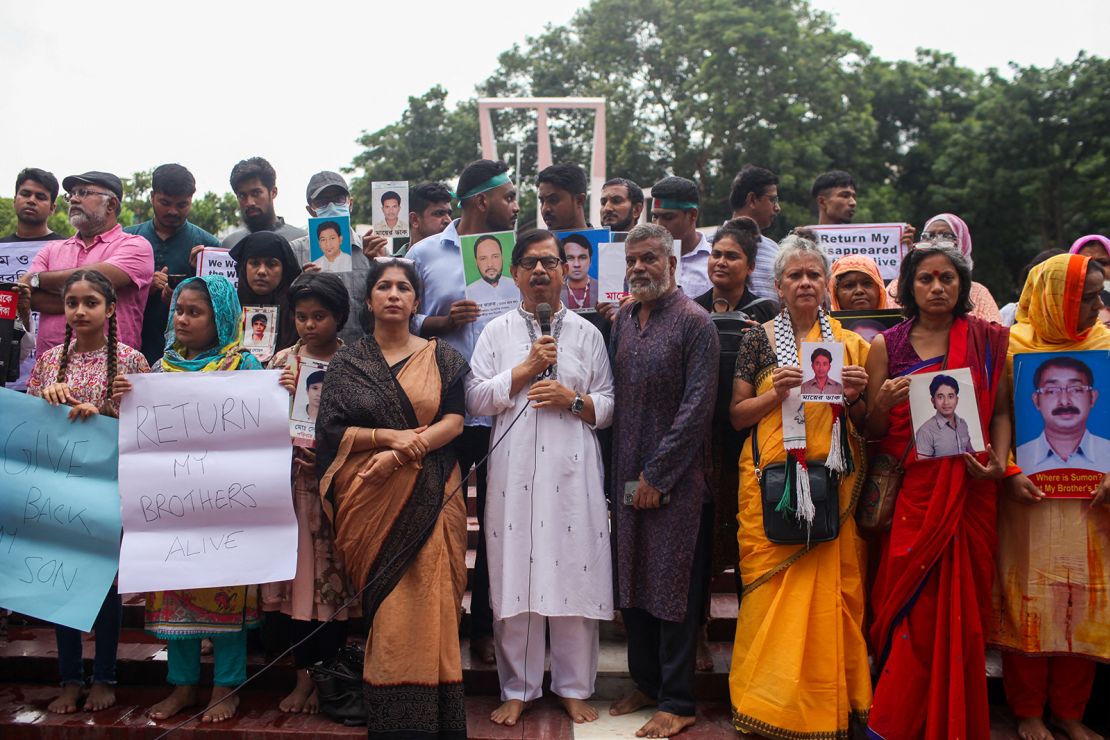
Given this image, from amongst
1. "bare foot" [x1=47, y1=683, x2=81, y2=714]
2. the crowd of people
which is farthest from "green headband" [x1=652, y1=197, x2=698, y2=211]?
"bare foot" [x1=47, y1=683, x2=81, y2=714]

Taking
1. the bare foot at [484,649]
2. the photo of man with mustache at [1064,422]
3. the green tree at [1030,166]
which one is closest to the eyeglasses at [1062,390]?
the photo of man with mustache at [1064,422]

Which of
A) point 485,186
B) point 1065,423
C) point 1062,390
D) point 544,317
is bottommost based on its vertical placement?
point 1065,423

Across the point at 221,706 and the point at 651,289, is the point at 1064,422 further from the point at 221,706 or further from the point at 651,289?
the point at 221,706

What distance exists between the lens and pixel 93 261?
4.82 metres

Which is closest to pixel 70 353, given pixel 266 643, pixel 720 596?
pixel 266 643

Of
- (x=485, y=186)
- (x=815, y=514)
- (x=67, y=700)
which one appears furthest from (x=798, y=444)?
(x=67, y=700)

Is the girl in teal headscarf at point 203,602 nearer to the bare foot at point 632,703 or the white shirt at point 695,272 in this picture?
the bare foot at point 632,703

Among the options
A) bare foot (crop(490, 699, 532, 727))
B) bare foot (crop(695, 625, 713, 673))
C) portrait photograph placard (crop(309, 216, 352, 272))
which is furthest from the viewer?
portrait photograph placard (crop(309, 216, 352, 272))

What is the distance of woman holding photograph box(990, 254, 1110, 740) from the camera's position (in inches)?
143

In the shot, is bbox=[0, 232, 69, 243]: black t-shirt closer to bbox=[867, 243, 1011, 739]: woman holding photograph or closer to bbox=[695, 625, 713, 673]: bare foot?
bbox=[695, 625, 713, 673]: bare foot

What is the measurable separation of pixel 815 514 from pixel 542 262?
5.35ft

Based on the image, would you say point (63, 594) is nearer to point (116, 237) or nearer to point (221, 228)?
point (116, 237)

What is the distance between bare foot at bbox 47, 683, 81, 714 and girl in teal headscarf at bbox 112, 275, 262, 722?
1.33ft

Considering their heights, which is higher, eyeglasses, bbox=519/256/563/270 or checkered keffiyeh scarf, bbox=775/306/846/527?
eyeglasses, bbox=519/256/563/270
